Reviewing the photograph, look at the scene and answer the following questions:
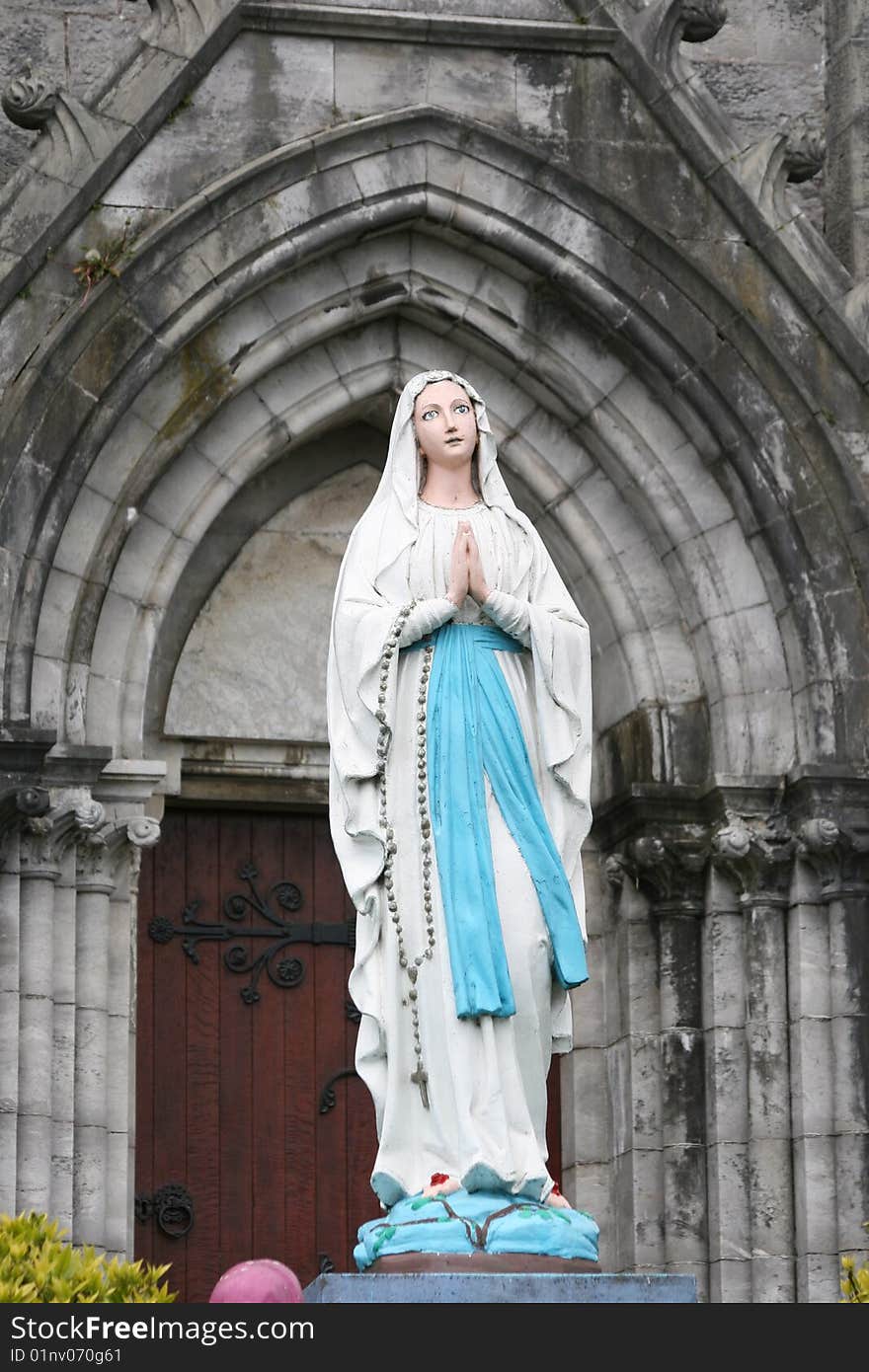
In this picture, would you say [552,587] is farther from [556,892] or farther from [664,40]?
[664,40]

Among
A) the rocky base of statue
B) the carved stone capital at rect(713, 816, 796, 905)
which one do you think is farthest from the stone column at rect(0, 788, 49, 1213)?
the rocky base of statue

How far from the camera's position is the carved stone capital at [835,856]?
12688 mm

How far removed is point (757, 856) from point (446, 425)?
135 inches

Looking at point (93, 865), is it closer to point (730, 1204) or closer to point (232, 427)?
point (232, 427)

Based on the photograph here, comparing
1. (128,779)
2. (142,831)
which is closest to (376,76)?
(128,779)

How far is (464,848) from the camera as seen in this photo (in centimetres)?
952

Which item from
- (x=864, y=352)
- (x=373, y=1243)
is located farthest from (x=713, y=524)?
(x=373, y=1243)

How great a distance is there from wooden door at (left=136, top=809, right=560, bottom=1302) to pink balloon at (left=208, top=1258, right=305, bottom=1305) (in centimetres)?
475

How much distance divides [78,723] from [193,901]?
127 cm

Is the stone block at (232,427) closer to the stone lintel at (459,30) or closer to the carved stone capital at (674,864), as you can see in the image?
the stone lintel at (459,30)

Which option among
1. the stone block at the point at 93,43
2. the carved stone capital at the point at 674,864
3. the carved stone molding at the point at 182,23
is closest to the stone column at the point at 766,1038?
the carved stone capital at the point at 674,864

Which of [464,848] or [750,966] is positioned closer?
[464,848]

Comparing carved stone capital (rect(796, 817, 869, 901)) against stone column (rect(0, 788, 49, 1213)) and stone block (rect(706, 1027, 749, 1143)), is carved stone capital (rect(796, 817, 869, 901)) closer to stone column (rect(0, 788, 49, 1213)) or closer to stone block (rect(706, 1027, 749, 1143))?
stone block (rect(706, 1027, 749, 1143))

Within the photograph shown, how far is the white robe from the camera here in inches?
369
